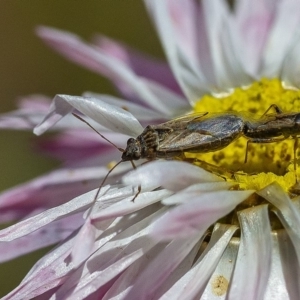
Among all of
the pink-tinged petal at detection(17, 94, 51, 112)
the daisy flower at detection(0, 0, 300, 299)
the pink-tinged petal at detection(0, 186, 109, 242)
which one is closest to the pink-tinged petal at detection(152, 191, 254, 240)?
the daisy flower at detection(0, 0, 300, 299)

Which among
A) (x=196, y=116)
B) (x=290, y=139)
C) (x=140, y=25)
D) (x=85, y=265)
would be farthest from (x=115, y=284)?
(x=140, y=25)

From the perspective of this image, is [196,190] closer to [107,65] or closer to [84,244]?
[84,244]

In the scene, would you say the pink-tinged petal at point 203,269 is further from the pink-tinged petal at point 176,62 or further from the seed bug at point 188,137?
the pink-tinged petal at point 176,62

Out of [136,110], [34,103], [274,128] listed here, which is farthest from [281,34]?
[34,103]

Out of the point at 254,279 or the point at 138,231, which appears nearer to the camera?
the point at 254,279

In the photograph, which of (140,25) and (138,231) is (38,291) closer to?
(138,231)

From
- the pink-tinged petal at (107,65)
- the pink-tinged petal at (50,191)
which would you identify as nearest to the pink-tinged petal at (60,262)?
the pink-tinged petal at (50,191)
